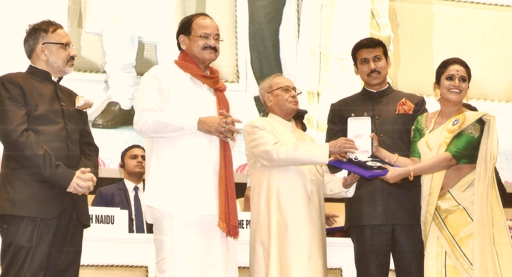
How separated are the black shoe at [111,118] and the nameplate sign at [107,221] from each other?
105 centimetres

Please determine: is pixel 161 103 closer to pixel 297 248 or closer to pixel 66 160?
pixel 66 160

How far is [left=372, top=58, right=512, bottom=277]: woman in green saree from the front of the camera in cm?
361

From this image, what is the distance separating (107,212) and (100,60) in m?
1.34

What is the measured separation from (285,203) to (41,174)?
114 centimetres

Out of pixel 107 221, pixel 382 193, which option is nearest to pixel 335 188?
pixel 382 193

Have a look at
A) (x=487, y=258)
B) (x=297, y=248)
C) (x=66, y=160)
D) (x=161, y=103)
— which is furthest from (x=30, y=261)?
(x=487, y=258)

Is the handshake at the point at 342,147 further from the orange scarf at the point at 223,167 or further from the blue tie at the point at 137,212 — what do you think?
the blue tie at the point at 137,212

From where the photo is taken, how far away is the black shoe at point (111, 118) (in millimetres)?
4918

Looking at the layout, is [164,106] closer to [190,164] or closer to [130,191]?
[190,164]

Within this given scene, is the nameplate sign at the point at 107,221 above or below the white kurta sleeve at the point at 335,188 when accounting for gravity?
below

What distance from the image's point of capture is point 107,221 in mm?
3969

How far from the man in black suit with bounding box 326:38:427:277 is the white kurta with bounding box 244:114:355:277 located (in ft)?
0.65

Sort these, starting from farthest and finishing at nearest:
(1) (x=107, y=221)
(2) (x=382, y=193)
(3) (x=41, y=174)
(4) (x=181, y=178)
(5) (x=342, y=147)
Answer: (1) (x=107, y=221)
(2) (x=382, y=193)
(5) (x=342, y=147)
(4) (x=181, y=178)
(3) (x=41, y=174)

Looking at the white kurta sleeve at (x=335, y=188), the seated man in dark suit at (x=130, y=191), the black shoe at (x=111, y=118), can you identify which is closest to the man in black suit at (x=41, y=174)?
the white kurta sleeve at (x=335, y=188)
